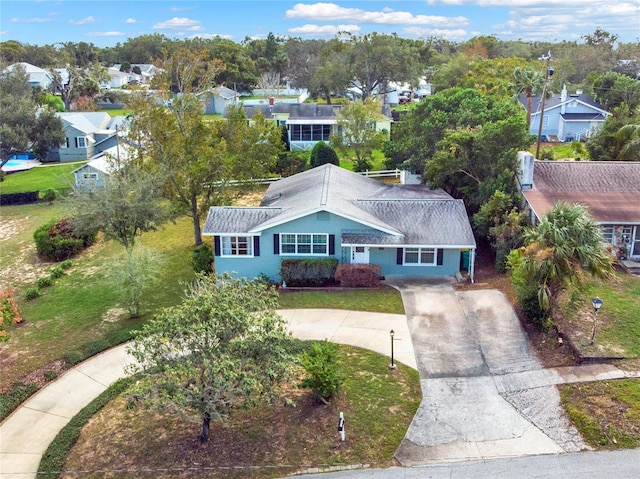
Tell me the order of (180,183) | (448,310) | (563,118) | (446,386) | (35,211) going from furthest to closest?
(563,118) → (35,211) → (180,183) → (448,310) → (446,386)

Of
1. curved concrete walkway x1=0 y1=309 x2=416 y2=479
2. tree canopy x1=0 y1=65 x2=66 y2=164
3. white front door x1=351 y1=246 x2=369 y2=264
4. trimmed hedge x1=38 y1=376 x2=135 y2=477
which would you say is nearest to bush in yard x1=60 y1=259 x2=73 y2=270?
curved concrete walkway x1=0 y1=309 x2=416 y2=479

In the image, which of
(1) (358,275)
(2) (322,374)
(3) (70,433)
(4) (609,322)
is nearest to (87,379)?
(3) (70,433)

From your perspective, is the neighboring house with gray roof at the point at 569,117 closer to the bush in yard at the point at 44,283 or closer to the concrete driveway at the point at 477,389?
the concrete driveway at the point at 477,389

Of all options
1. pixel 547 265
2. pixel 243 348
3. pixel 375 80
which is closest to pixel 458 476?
pixel 243 348

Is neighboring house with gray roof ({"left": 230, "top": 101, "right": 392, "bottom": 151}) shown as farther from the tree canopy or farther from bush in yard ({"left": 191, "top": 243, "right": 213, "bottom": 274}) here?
bush in yard ({"left": 191, "top": 243, "right": 213, "bottom": 274})

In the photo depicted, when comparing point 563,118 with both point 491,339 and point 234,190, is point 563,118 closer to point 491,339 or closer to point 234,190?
point 234,190

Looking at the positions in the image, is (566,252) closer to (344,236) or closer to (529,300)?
(529,300)

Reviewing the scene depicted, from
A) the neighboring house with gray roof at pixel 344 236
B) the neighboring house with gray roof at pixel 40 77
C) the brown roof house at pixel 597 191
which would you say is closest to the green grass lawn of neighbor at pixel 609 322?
the brown roof house at pixel 597 191
